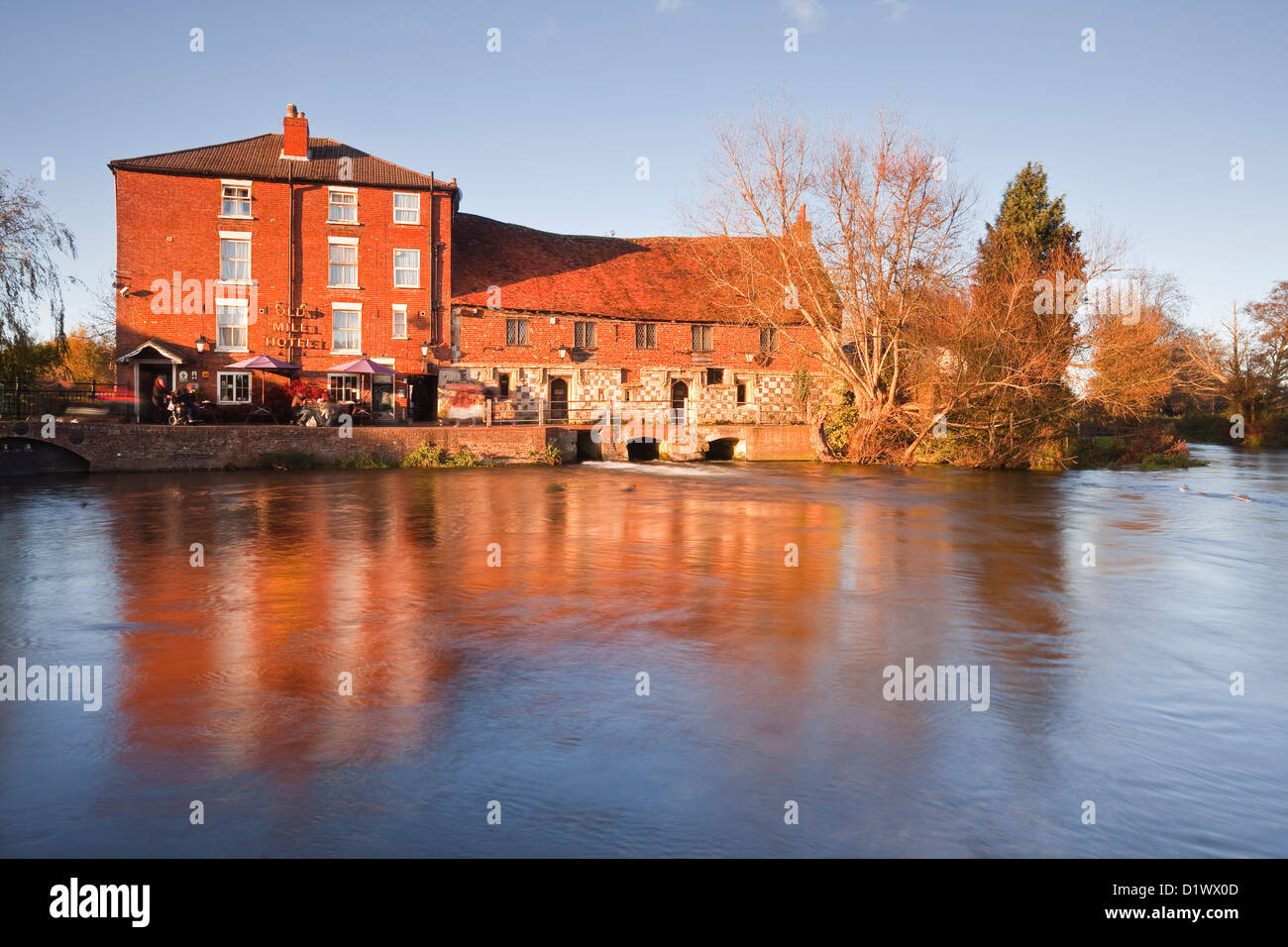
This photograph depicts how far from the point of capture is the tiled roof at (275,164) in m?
33.2

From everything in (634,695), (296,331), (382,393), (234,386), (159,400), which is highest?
(296,331)

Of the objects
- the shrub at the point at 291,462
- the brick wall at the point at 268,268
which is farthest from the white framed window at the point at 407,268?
the shrub at the point at 291,462

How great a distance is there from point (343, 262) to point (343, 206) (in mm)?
2288

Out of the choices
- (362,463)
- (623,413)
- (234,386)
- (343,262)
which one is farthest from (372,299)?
(623,413)

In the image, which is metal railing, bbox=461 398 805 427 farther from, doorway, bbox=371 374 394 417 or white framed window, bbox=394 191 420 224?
white framed window, bbox=394 191 420 224

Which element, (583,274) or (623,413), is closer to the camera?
(623,413)

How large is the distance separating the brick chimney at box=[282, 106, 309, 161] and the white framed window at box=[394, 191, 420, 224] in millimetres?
4033

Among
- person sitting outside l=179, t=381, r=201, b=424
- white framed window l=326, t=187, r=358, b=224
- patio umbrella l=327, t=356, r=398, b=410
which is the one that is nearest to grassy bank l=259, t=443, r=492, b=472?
person sitting outside l=179, t=381, r=201, b=424

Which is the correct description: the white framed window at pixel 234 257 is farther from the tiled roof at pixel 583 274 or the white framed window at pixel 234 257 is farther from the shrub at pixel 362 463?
the shrub at pixel 362 463

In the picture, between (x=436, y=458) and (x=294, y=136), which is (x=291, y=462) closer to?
(x=436, y=458)

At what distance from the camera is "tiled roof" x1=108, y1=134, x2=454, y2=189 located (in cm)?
3325

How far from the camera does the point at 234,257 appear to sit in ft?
110

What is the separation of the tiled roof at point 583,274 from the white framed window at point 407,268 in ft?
6.01
